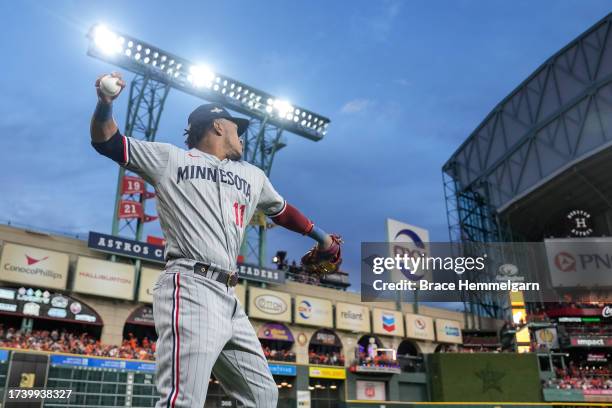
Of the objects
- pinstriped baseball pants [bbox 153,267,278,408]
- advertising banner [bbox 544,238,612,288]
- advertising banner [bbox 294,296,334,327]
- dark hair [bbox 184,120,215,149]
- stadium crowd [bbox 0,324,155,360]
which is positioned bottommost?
pinstriped baseball pants [bbox 153,267,278,408]

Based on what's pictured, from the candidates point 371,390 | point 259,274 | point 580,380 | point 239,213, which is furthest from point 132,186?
point 580,380

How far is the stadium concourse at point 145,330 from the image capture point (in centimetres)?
2514

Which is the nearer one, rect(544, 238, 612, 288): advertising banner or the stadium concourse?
the stadium concourse

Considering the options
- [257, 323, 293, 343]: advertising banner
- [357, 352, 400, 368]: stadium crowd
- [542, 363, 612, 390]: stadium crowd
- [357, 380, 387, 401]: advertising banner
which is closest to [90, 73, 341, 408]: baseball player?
[257, 323, 293, 343]: advertising banner

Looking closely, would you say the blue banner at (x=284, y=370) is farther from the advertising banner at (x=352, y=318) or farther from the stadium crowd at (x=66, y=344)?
the stadium crowd at (x=66, y=344)

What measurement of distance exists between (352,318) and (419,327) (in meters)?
6.31

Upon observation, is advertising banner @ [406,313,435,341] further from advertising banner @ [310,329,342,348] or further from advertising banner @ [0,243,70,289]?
advertising banner @ [0,243,70,289]

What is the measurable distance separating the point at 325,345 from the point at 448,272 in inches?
391

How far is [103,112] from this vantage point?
9.78 feet

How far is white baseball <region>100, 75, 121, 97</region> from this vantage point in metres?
2.91

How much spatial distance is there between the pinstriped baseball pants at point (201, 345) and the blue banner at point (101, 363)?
2363 centimetres

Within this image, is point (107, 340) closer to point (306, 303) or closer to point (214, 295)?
point (306, 303)

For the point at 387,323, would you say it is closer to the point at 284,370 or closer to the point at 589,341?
the point at 284,370

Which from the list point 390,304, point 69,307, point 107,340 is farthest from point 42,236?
point 390,304
